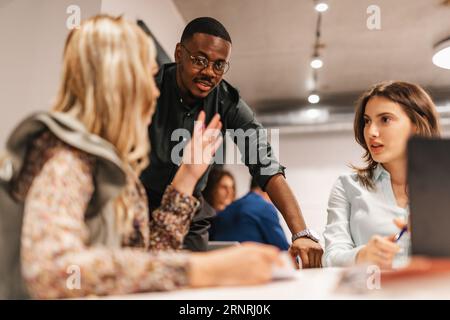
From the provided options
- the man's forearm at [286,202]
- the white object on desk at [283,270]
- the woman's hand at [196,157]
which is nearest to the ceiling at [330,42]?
the man's forearm at [286,202]

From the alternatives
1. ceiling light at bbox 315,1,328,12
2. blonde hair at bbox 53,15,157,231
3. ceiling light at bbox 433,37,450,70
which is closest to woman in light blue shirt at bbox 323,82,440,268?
blonde hair at bbox 53,15,157,231

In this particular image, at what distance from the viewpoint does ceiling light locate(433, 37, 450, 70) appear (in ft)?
9.91

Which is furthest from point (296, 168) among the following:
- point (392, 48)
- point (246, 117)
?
point (246, 117)

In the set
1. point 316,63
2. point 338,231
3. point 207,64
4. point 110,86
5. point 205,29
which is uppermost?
point 316,63

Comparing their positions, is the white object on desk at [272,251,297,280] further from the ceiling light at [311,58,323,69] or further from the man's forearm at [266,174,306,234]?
the ceiling light at [311,58,323,69]

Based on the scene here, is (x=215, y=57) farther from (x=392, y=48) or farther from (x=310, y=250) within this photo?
(x=392, y=48)

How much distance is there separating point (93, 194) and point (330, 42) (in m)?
2.40

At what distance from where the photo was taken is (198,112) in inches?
64.4

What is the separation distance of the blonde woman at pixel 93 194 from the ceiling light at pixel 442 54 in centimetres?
265

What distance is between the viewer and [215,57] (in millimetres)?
1526

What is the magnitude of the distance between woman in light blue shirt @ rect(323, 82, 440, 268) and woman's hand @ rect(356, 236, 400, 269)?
0.25 meters

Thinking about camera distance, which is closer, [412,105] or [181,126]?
[412,105]

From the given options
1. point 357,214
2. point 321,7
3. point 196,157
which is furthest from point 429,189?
point 321,7

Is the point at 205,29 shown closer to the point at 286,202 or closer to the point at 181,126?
the point at 181,126
